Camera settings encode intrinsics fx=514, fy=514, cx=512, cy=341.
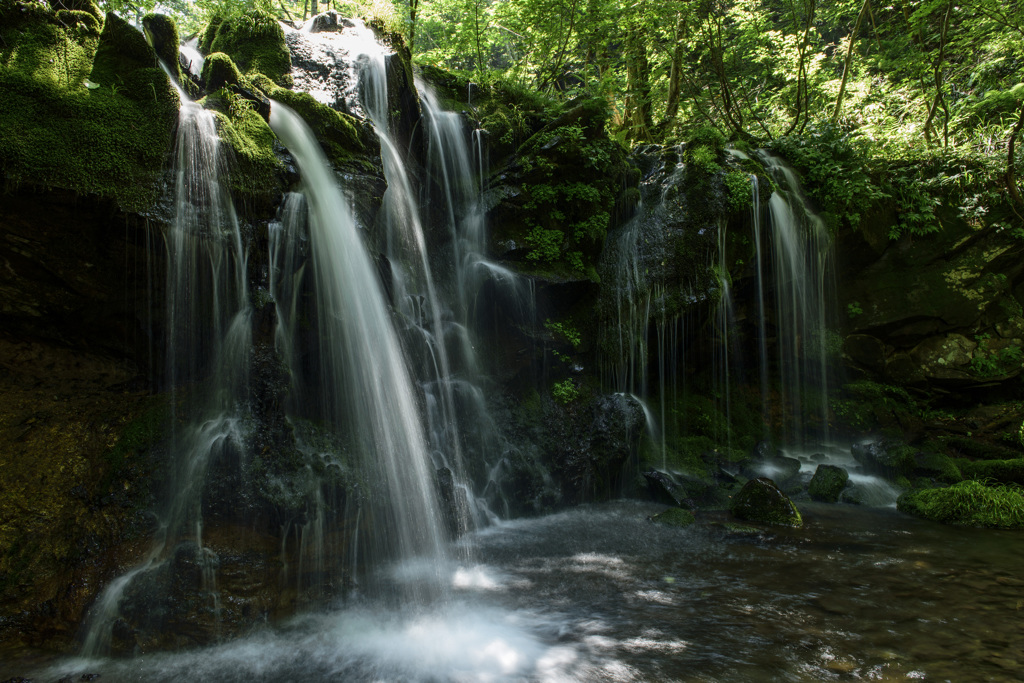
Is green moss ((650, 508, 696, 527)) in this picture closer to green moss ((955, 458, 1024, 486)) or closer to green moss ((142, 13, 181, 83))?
green moss ((955, 458, 1024, 486))

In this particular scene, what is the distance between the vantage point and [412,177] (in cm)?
837

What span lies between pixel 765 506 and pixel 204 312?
6.96 metres

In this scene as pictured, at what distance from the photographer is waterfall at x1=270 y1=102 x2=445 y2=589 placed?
5.35m

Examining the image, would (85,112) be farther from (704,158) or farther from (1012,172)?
(1012,172)

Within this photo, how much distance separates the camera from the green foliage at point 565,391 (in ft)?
27.2

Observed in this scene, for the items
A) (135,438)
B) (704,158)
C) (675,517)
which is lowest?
(675,517)

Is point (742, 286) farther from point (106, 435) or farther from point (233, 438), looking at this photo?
point (106, 435)

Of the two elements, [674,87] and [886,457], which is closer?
[886,457]

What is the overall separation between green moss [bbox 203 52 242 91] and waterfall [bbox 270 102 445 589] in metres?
0.98

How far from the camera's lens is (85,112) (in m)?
4.84

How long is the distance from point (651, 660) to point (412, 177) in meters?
7.30

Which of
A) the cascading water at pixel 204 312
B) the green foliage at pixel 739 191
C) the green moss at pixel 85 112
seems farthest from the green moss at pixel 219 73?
the green foliage at pixel 739 191

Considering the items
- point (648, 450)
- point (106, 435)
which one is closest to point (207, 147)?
point (106, 435)

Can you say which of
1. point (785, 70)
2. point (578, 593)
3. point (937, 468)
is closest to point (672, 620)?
point (578, 593)
